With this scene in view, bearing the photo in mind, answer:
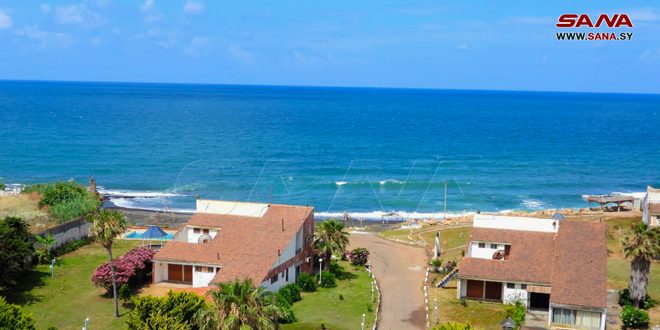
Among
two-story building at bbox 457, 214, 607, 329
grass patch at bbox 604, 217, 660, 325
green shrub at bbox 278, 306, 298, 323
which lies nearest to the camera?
green shrub at bbox 278, 306, 298, 323

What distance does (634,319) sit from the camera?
4184 centimetres

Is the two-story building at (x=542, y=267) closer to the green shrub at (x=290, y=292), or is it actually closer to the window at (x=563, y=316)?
the window at (x=563, y=316)

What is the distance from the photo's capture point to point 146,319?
116 ft

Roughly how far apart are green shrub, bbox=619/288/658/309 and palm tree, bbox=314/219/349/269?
2017 centimetres

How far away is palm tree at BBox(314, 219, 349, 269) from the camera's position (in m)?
52.5

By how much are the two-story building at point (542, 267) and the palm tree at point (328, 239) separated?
9.83 m

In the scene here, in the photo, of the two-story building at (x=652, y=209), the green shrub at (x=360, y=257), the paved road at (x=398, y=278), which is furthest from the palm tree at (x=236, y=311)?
the two-story building at (x=652, y=209)

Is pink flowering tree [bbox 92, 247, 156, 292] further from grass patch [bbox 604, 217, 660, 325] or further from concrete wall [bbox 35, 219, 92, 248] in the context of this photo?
grass patch [bbox 604, 217, 660, 325]

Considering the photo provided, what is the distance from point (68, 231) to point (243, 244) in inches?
712

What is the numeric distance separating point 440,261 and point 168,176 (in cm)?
6686

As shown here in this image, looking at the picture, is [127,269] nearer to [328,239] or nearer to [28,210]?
[328,239]

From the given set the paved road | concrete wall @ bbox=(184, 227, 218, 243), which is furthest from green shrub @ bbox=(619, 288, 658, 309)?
concrete wall @ bbox=(184, 227, 218, 243)

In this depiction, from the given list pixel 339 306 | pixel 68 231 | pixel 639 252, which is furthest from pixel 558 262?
pixel 68 231

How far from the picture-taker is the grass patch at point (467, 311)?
43188 millimetres
